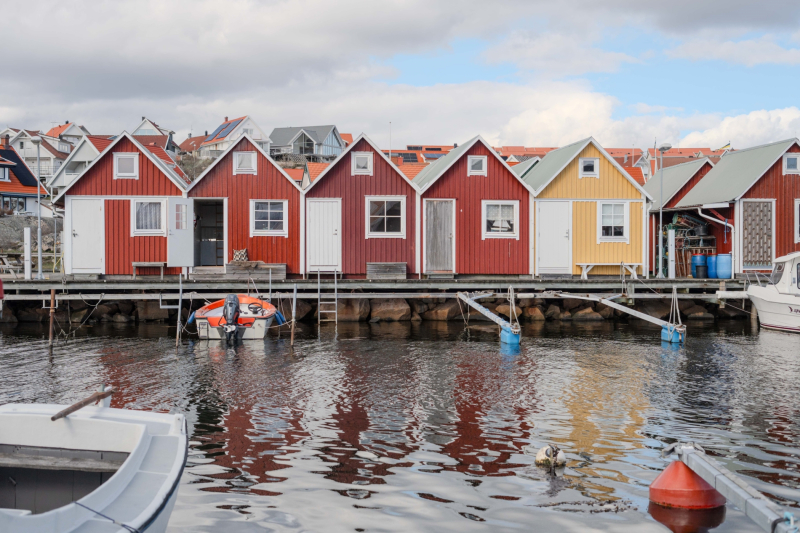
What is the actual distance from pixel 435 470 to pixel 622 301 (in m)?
18.4

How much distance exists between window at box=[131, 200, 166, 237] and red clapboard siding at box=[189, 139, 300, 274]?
4.39ft

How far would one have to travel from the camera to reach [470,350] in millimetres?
19078

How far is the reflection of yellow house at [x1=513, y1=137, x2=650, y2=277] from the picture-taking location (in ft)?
87.4

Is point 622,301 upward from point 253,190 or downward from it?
downward

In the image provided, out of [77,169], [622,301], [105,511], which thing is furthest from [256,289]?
[77,169]

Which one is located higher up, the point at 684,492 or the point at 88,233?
the point at 88,233

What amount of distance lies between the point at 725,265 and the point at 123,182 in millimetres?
23721

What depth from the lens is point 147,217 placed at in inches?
1004

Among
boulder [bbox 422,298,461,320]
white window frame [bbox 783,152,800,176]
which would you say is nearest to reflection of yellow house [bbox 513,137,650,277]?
boulder [bbox 422,298,461,320]

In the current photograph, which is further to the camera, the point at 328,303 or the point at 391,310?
the point at 391,310

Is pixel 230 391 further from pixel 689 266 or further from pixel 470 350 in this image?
pixel 689 266

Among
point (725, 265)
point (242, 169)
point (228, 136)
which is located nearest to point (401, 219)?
point (242, 169)

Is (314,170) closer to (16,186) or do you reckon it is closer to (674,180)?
(674,180)

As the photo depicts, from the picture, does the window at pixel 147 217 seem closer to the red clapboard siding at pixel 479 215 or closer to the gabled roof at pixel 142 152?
the gabled roof at pixel 142 152
